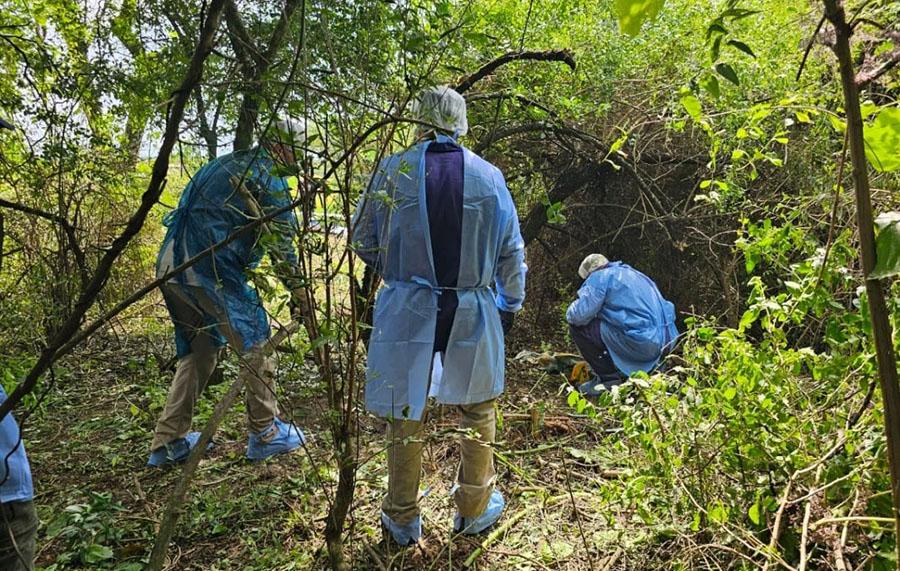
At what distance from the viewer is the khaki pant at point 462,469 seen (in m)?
2.31

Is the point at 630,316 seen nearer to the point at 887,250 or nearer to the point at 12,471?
the point at 12,471

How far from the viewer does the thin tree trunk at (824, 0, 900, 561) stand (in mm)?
537

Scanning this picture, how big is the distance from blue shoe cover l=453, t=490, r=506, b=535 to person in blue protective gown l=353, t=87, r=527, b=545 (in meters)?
0.06

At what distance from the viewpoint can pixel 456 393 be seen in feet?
7.78

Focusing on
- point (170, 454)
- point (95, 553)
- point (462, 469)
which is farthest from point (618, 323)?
point (95, 553)

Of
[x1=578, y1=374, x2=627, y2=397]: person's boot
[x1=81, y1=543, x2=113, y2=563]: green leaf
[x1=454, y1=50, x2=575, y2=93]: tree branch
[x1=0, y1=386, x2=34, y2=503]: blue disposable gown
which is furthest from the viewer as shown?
[x1=578, y1=374, x2=627, y2=397]: person's boot

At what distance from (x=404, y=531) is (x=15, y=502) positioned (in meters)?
1.34

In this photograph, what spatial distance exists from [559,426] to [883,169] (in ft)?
9.79

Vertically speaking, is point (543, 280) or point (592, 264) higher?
point (592, 264)

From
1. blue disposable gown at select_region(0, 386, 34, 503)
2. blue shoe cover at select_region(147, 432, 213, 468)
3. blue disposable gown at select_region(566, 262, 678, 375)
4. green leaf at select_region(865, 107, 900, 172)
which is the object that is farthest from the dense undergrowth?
blue disposable gown at select_region(566, 262, 678, 375)

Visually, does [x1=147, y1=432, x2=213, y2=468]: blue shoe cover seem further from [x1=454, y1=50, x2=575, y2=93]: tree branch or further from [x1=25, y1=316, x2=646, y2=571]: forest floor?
[x1=454, y1=50, x2=575, y2=93]: tree branch

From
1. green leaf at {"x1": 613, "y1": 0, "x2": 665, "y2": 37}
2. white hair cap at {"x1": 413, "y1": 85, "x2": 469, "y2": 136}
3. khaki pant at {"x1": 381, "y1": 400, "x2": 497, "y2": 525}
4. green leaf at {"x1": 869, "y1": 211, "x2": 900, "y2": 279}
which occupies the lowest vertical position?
khaki pant at {"x1": 381, "y1": 400, "x2": 497, "y2": 525}

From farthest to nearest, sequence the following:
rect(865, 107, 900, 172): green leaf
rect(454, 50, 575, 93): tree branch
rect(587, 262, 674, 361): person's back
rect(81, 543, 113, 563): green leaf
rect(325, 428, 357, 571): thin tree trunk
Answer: rect(587, 262, 674, 361): person's back → rect(454, 50, 575, 93): tree branch → rect(81, 543, 113, 563): green leaf → rect(325, 428, 357, 571): thin tree trunk → rect(865, 107, 900, 172): green leaf

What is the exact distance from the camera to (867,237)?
0.56 metres
